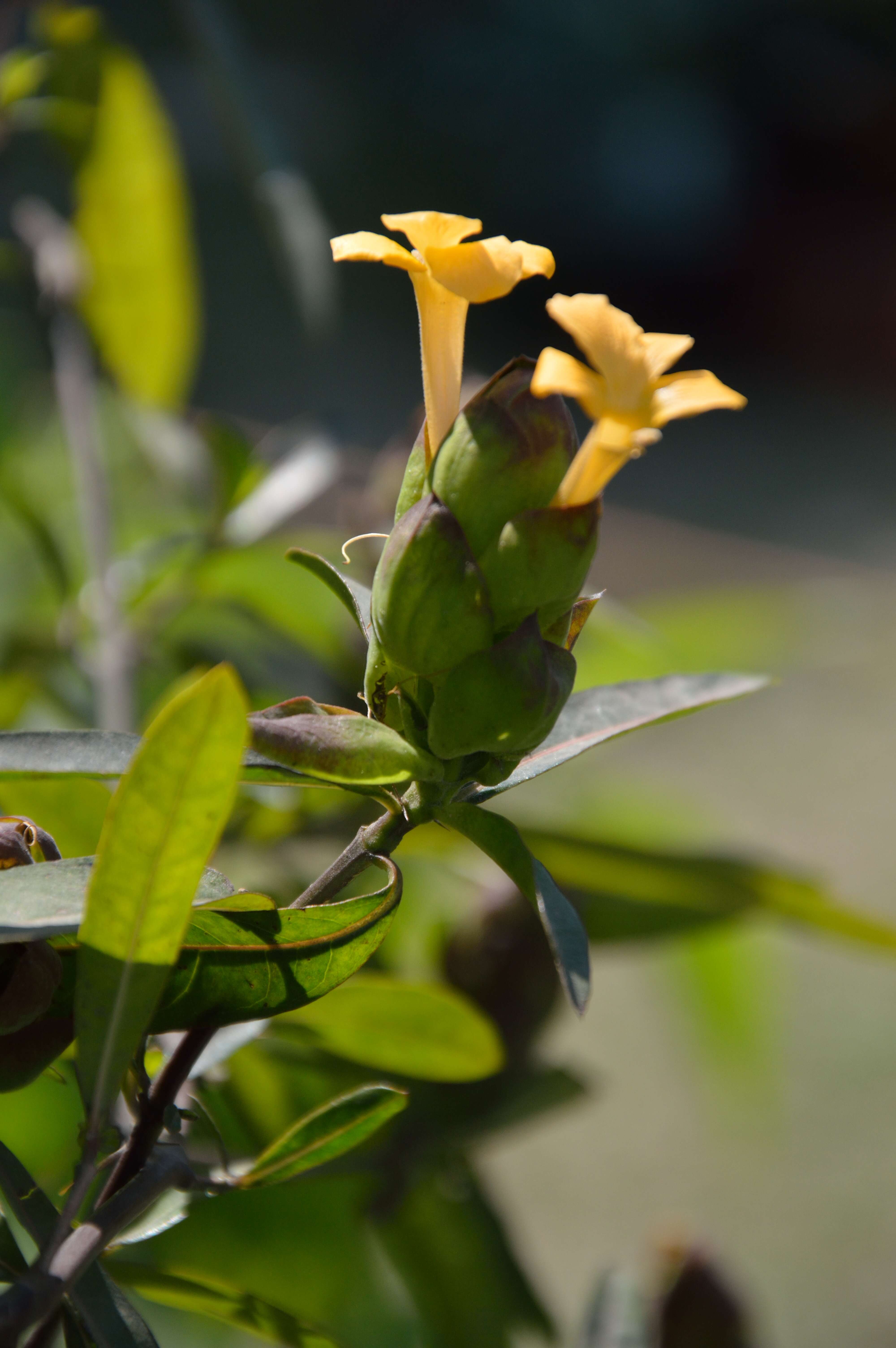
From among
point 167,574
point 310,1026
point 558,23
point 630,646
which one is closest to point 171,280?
point 167,574

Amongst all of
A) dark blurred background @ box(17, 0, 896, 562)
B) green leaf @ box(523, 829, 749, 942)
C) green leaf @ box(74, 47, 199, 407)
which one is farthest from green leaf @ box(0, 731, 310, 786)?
dark blurred background @ box(17, 0, 896, 562)

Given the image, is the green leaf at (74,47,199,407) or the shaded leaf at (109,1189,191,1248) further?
the green leaf at (74,47,199,407)

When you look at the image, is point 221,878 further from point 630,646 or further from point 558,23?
point 558,23

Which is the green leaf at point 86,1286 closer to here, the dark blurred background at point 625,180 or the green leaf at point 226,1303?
the green leaf at point 226,1303

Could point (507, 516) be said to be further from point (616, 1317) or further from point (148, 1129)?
point (616, 1317)

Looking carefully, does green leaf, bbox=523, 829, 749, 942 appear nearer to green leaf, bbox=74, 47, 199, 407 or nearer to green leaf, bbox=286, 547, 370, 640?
green leaf, bbox=286, 547, 370, 640

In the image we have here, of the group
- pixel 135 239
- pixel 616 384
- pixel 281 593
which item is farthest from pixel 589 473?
pixel 135 239
